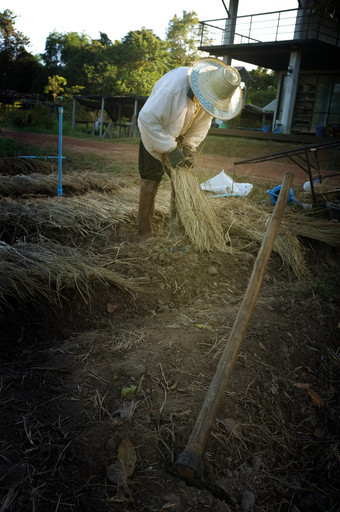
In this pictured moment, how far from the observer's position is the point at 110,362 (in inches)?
75.2

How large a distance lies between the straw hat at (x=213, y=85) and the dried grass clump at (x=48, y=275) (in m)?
Result: 1.33

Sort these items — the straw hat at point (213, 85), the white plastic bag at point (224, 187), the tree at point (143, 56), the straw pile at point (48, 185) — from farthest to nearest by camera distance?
the tree at point (143, 56) < the white plastic bag at point (224, 187) < the straw pile at point (48, 185) < the straw hat at point (213, 85)

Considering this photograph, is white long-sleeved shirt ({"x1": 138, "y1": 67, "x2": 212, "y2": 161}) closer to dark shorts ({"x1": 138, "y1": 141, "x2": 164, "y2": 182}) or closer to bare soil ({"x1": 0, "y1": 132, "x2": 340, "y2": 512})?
dark shorts ({"x1": 138, "y1": 141, "x2": 164, "y2": 182})

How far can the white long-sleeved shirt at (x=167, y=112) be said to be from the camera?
114 inches

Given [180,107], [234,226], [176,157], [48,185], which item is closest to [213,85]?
[180,107]

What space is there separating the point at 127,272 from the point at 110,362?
0.95m

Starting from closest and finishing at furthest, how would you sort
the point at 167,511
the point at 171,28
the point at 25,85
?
the point at 167,511, the point at 25,85, the point at 171,28

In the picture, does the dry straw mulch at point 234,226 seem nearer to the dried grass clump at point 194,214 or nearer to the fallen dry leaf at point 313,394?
the dried grass clump at point 194,214

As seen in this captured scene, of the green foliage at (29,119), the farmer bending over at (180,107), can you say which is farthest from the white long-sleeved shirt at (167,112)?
the green foliage at (29,119)

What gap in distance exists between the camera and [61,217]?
136 inches

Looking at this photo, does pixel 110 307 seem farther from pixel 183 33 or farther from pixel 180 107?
pixel 183 33

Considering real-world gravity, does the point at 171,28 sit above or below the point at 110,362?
above

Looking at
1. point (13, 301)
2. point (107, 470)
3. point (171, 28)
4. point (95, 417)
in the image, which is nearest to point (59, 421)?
point (95, 417)

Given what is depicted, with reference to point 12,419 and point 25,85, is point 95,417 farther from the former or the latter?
point 25,85
